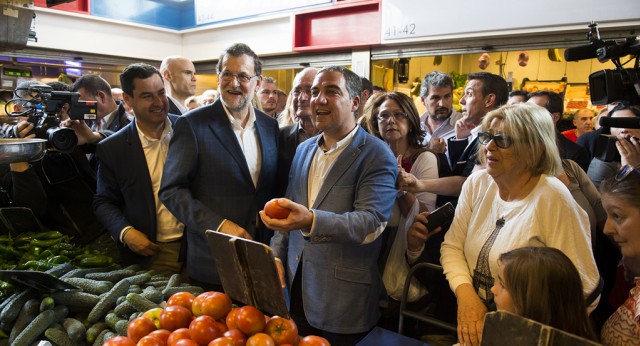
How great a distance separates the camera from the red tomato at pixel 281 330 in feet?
4.57

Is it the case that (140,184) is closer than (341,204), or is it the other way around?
(341,204)

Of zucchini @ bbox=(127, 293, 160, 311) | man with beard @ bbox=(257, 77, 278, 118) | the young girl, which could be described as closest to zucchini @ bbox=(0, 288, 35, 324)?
zucchini @ bbox=(127, 293, 160, 311)

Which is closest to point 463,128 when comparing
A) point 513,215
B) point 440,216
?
point 440,216

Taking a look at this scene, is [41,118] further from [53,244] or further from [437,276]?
[437,276]

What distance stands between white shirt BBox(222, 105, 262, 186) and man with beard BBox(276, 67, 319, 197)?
0.53 ft

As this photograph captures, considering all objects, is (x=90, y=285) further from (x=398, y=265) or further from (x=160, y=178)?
(x=398, y=265)

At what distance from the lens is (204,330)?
4.51ft

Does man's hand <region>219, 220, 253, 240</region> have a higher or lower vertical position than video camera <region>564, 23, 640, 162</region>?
lower

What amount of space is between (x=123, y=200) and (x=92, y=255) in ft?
1.13

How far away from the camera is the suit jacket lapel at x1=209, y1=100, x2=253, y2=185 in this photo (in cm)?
219

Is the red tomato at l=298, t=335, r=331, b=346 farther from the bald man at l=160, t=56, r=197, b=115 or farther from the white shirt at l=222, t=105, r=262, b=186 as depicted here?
the bald man at l=160, t=56, r=197, b=115

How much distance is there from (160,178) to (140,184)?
0.10 meters

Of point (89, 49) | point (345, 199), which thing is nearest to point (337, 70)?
point (345, 199)

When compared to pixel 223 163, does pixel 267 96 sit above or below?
above
